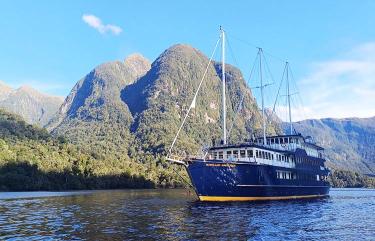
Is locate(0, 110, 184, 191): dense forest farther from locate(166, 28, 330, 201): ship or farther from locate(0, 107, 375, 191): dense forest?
locate(166, 28, 330, 201): ship

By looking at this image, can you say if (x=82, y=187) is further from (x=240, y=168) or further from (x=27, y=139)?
(x=240, y=168)

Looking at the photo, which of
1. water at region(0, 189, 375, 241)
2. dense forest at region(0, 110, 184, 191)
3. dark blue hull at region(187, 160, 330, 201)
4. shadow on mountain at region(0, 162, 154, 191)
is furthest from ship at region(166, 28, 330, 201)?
dense forest at region(0, 110, 184, 191)

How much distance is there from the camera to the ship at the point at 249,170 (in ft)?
197

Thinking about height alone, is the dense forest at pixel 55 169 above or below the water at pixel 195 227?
above

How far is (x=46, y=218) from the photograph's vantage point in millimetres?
44812

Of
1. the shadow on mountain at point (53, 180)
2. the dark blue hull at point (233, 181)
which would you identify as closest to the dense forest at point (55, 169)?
the shadow on mountain at point (53, 180)

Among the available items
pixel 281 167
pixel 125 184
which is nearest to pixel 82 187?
pixel 125 184

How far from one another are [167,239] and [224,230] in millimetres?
6324

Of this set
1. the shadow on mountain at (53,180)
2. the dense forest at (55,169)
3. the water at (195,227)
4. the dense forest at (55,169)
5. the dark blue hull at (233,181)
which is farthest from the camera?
the dense forest at (55,169)

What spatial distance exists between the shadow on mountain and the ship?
83601 mm

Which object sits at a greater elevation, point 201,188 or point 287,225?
point 201,188

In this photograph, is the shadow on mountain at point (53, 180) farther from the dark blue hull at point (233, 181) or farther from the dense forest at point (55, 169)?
the dark blue hull at point (233, 181)

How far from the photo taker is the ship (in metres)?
60.2

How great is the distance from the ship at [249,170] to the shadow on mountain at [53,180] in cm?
8360
